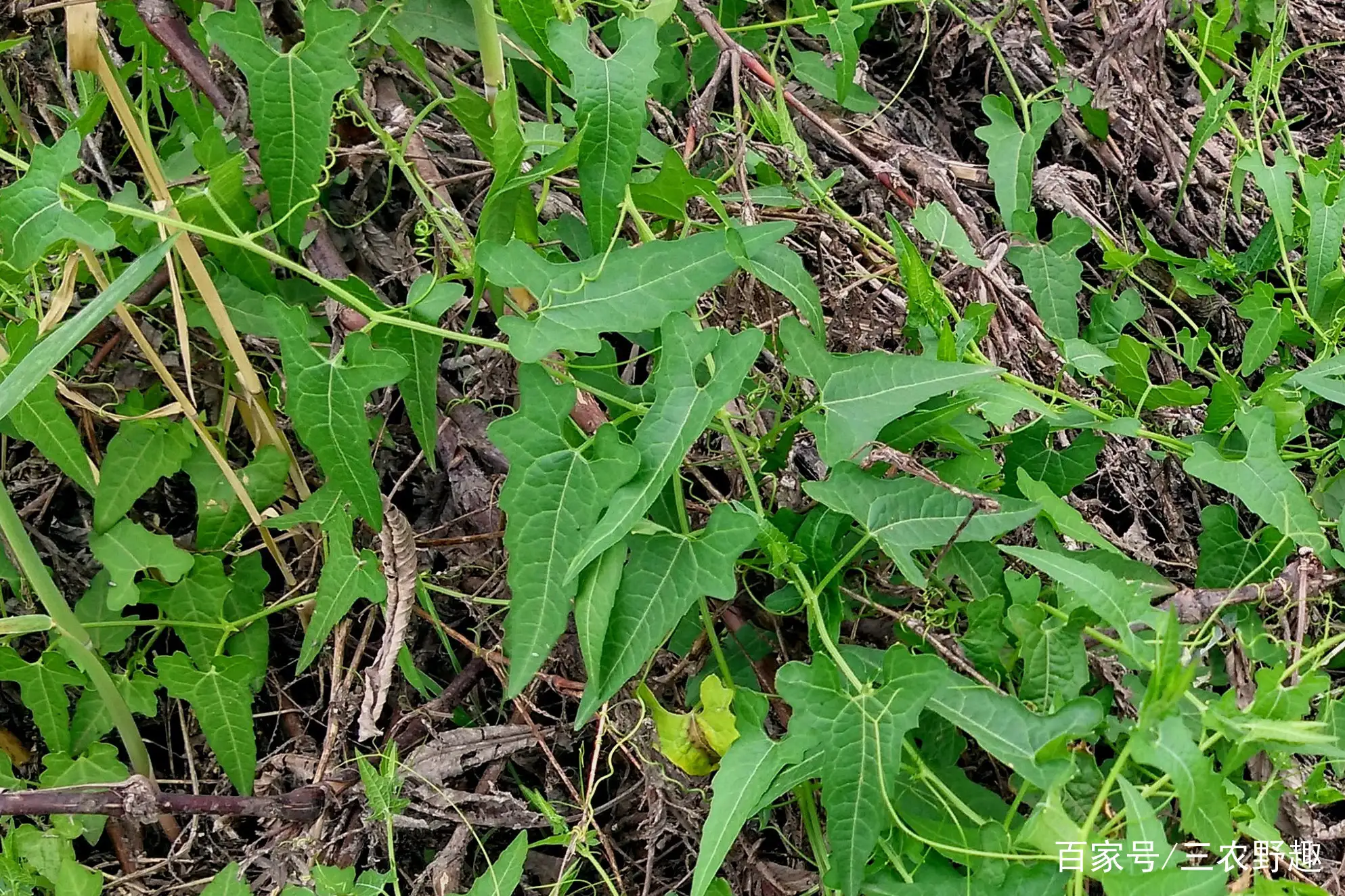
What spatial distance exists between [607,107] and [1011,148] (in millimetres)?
997

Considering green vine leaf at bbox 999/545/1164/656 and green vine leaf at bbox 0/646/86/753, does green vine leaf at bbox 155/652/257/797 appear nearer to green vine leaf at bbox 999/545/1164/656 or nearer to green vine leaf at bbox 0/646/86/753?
green vine leaf at bbox 0/646/86/753

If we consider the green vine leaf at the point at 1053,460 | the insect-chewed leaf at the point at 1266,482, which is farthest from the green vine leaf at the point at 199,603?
the insect-chewed leaf at the point at 1266,482

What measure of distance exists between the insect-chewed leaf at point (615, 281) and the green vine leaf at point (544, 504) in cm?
7

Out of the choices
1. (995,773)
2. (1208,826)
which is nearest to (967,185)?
(995,773)

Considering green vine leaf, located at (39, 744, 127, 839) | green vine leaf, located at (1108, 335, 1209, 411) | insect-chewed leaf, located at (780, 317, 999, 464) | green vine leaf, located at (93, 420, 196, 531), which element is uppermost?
insect-chewed leaf, located at (780, 317, 999, 464)

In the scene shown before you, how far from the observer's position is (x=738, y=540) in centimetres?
109

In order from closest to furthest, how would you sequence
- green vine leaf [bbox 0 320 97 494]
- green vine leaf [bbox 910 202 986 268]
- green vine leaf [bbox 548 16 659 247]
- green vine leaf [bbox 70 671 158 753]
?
green vine leaf [bbox 548 16 659 247] < green vine leaf [bbox 0 320 97 494] < green vine leaf [bbox 70 671 158 753] < green vine leaf [bbox 910 202 986 268]

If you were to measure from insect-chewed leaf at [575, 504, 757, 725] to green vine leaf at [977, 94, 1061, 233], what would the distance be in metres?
0.96

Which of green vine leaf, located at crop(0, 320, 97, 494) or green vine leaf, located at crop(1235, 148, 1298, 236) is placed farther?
green vine leaf, located at crop(1235, 148, 1298, 236)

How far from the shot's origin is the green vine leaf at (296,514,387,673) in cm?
127

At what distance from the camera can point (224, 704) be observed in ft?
4.45

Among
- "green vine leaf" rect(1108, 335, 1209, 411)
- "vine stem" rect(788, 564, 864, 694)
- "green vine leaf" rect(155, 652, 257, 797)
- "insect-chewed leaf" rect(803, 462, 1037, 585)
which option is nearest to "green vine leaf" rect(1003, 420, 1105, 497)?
"green vine leaf" rect(1108, 335, 1209, 411)

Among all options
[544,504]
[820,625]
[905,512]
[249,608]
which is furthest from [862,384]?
[249,608]

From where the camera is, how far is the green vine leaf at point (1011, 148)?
179 cm
